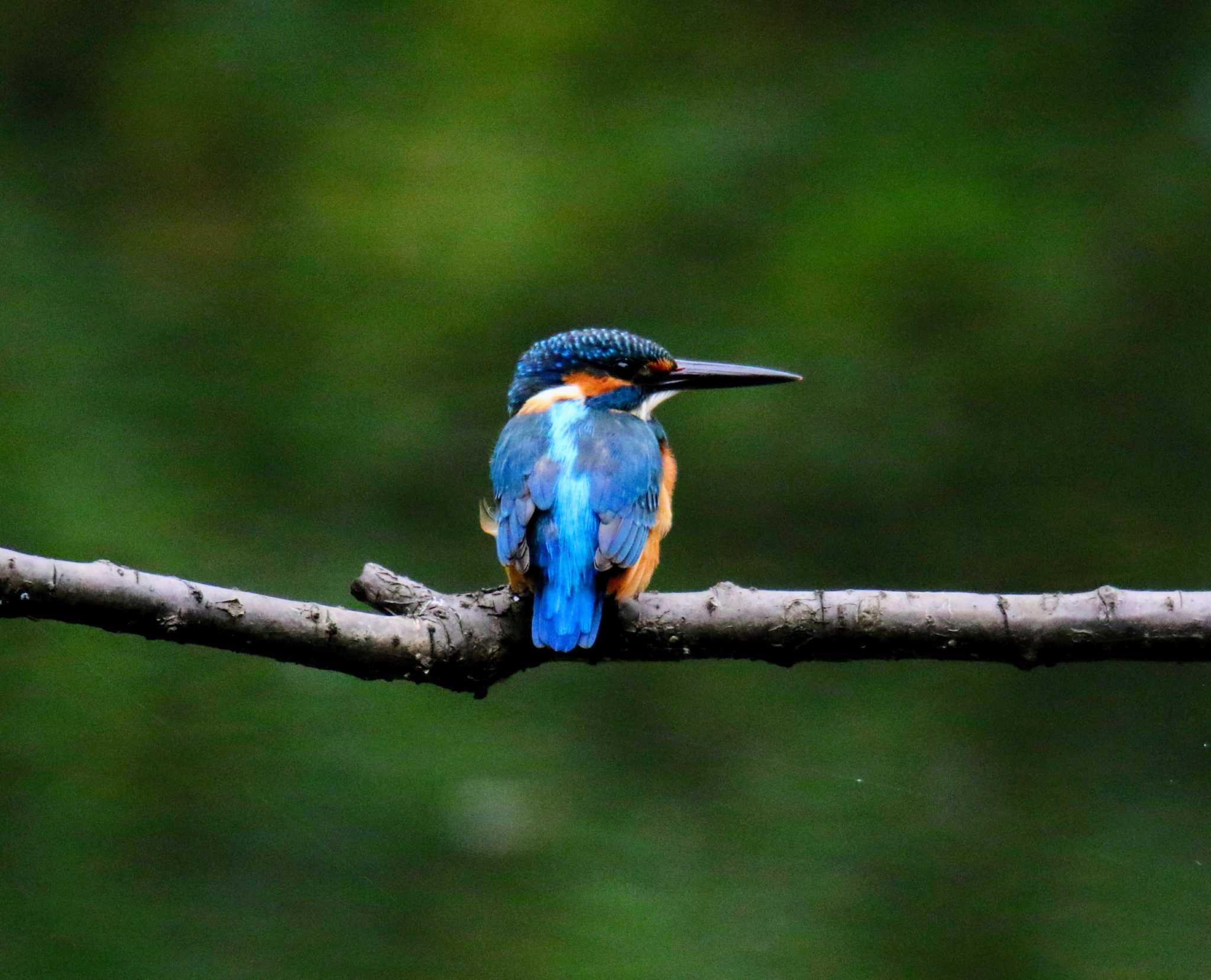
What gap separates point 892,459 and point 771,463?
29cm

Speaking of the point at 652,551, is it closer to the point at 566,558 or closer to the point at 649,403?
the point at 566,558

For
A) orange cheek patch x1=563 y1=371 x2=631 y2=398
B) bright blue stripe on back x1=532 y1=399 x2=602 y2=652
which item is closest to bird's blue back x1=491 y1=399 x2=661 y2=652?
bright blue stripe on back x1=532 y1=399 x2=602 y2=652

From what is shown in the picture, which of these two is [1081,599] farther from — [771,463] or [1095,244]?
[1095,244]

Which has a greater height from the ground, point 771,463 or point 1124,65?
point 1124,65

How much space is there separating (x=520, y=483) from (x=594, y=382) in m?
0.56

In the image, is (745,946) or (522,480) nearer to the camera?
Result: (522,480)

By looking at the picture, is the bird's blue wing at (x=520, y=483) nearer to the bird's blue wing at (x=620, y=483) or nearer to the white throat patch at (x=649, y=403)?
the bird's blue wing at (x=620, y=483)

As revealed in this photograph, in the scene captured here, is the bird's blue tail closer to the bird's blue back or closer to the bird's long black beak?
the bird's blue back

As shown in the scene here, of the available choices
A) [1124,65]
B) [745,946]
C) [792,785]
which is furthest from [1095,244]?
[745,946]

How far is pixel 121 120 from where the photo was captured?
3.69 metres

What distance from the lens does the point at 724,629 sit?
1.74 m

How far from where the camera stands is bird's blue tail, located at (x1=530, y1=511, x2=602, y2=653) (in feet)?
6.04

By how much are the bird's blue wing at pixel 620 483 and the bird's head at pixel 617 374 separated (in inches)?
9.6

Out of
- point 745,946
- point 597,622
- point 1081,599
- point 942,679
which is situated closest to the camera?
→ point 1081,599
